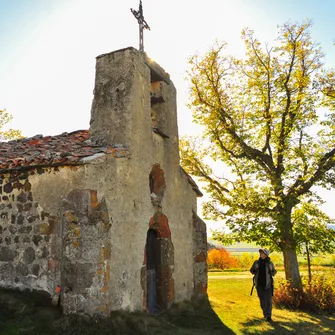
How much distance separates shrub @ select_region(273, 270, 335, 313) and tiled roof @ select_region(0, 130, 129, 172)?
7135mm

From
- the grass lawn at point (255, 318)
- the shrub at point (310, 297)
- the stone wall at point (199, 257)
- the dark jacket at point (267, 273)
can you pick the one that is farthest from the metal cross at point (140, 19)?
the shrub at point (310, 297)

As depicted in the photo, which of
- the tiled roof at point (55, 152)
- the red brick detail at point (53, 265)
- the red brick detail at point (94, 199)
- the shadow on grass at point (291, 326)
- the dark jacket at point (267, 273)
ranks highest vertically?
the tiled roof at point (55, 152)

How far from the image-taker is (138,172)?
758cm

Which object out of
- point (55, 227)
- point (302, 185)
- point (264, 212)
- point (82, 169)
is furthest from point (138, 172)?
point (302, 185)

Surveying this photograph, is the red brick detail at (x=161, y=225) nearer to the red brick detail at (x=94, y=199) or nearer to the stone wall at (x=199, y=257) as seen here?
the stone wall at (x=199, y=257)

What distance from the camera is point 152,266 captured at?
27.9 feet

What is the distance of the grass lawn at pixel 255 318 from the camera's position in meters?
7.64

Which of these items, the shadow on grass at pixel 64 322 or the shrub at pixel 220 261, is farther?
the shrub at pixel 220 261

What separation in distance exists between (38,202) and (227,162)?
7.83 m

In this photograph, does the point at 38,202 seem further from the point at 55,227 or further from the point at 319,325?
the point at 319,325

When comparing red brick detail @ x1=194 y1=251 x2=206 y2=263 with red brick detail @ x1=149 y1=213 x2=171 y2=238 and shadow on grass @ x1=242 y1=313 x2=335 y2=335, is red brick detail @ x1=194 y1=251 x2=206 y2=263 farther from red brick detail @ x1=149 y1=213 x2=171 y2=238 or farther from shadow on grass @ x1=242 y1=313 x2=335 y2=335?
shadow on grass @ x1=242 y1=313 x2=335 y2=335

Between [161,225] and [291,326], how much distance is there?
156 inches

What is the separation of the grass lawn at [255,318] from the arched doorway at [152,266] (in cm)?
186

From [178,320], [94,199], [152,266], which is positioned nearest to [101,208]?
[94,199]
